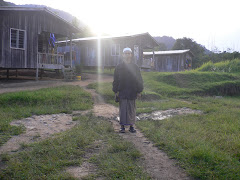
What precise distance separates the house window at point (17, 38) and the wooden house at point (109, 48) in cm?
834

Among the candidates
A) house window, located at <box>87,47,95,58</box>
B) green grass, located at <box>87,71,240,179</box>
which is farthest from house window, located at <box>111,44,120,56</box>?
green grass, located at <box>87,71,240,179</box>

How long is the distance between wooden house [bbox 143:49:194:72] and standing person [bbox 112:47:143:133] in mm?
23930

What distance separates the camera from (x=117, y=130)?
5707 mm

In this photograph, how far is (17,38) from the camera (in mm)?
14188

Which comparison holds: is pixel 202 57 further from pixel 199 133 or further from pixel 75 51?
pixel 199 133

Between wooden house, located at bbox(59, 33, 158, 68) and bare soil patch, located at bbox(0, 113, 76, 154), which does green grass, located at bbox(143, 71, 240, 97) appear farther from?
bare soil patch, located at bbox(0, 113, 76, 154)

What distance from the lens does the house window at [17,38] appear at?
1404cm

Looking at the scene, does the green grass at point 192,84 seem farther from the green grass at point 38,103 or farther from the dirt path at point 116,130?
the dirt path at point 116,130

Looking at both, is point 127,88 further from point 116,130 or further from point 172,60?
point 172,60

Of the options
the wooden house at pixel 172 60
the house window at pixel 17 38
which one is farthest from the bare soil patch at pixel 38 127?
the wooden house at pixel 172 60

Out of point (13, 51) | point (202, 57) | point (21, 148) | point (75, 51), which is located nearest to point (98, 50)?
point (75, 51)

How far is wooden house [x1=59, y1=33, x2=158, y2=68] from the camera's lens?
21.4 m

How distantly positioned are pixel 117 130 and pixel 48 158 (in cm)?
236

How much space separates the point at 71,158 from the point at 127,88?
2.38 meters
